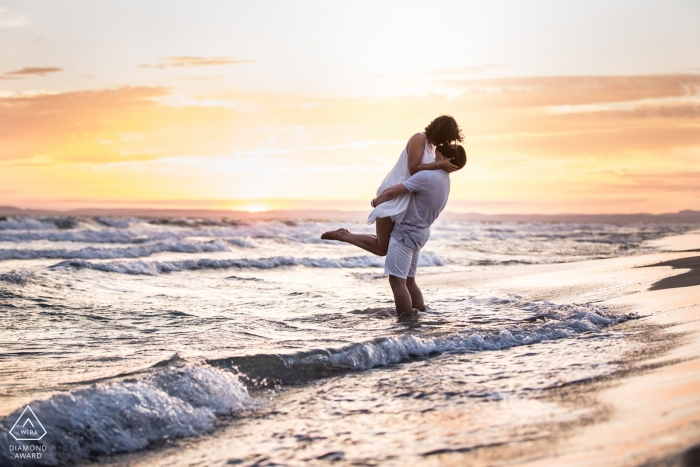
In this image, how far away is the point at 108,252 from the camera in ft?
63.0

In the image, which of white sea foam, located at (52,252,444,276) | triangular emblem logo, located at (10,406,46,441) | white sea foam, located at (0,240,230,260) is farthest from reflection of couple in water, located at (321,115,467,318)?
white sea foam, located at (0,240,230,260)

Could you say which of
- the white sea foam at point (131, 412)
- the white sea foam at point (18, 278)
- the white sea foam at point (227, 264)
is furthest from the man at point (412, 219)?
the white sea foam at point (227, 264)

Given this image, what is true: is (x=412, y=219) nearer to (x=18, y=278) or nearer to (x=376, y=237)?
(x=376, y=237)

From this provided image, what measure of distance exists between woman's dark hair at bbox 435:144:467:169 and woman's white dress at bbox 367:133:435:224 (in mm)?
132

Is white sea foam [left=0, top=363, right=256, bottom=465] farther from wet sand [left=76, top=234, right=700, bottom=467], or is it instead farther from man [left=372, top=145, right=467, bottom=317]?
man [left=372, top=145, right=467, bottom=317]

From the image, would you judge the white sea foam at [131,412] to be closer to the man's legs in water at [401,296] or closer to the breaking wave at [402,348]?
the breaking wave at [402,348]

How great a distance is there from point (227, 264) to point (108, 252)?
6039mm

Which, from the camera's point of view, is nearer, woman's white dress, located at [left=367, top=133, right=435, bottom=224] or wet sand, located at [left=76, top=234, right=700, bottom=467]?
wet sand, located at [left=76, top=234, right=700, bottom=467]

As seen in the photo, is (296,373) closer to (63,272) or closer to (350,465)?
(350,465)

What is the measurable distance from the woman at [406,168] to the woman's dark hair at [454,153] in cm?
4

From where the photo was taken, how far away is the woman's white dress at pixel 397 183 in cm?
636

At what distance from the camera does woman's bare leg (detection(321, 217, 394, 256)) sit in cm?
656

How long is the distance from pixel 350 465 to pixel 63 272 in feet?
34.5

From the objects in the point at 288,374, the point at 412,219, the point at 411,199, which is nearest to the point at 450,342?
the point at 288,374
